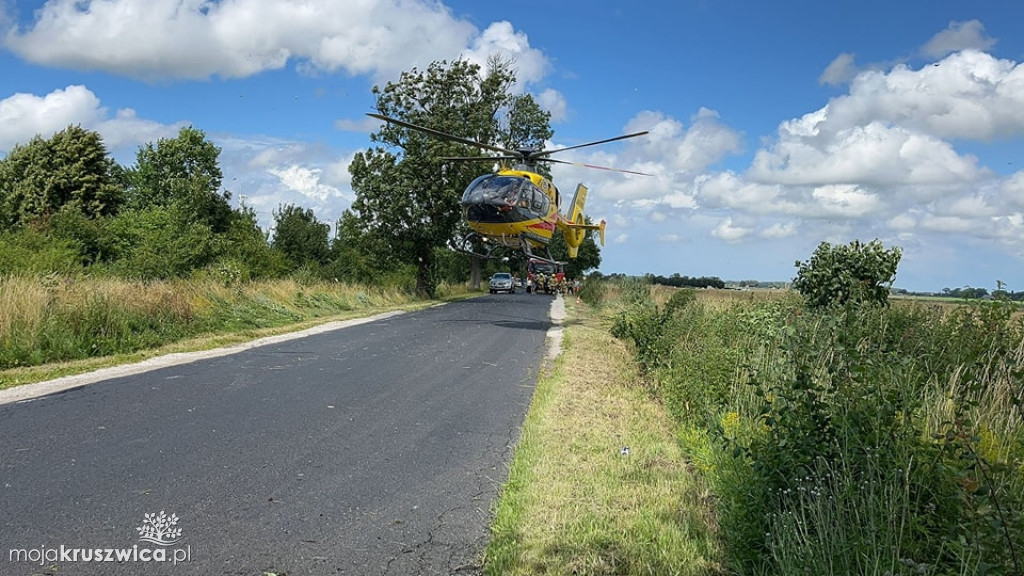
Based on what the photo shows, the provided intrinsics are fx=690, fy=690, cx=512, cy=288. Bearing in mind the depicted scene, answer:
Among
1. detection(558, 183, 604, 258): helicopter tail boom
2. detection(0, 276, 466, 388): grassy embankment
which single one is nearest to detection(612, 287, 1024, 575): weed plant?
detection(0, 276, 466, 388): grassy embankment

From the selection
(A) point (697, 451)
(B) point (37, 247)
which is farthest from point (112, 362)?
(B) point (37, 247)

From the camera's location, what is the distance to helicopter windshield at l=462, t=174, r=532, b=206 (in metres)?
18.1

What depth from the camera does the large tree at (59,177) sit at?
4606 cm

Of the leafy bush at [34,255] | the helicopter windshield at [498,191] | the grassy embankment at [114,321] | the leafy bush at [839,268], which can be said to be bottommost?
the grassy embankment at [114,321]

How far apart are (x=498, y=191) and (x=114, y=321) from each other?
9.33 m

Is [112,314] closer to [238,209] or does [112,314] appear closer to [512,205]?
[512,205]

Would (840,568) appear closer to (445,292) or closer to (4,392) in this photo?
(4,392)

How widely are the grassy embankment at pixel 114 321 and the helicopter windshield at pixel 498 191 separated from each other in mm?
5840

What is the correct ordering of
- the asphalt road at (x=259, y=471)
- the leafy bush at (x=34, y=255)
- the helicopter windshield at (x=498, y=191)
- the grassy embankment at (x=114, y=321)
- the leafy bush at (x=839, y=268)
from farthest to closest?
the helicopter windshield at (x=498, y=191) → the leafy bush at (x=34, y=255) → the leafy bush at (x=839, y=268) → the grassy embankment at (x=114, y=321) → the asphalt road at (x=259, y=471)

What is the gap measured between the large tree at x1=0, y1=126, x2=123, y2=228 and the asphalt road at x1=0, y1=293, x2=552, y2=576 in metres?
44.2

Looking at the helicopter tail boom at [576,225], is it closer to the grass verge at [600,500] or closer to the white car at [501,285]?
the grass verge at [600,500]

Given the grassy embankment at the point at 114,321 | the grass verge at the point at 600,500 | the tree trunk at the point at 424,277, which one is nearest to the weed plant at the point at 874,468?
the grass verge at the point at 600,500

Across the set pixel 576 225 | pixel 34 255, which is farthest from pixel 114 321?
pixel 576 225

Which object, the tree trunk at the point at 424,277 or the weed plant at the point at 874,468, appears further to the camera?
the tree trunk at the point at 424,277
